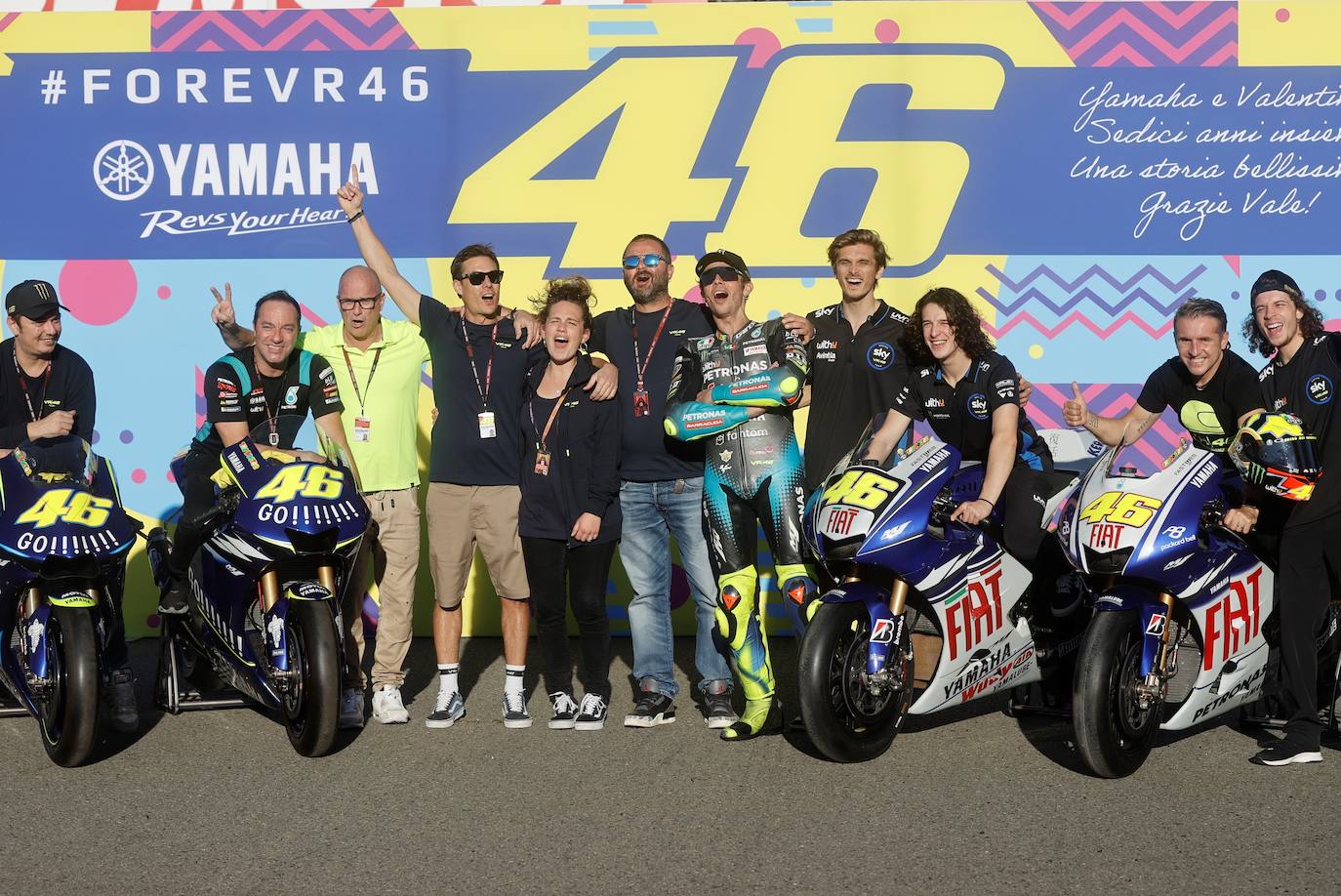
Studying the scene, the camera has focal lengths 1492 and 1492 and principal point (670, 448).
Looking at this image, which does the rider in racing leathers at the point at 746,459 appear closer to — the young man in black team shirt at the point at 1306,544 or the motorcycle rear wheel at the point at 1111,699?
the motorcycle rear wheel at the point at 1111,699

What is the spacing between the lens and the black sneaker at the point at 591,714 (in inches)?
245

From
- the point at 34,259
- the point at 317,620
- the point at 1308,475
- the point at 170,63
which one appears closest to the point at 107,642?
the point at 317,620

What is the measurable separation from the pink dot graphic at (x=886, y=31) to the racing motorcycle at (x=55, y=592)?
15.3 ft

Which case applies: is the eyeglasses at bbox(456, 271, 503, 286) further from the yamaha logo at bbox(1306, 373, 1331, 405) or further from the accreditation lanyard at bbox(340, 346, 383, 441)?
the yamaha logo at bbox(1306, 373, 1331, 405)

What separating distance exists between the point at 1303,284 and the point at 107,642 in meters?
6.26

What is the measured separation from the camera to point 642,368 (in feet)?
20.9

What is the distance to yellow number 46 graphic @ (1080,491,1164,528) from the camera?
5.21 metres

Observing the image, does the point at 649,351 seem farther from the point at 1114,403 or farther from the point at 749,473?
the point at 1114,403

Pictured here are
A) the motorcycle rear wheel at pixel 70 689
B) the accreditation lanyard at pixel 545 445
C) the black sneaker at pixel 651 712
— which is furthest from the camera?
the black sneaker at pixel 651 712

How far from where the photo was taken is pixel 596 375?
6.17m

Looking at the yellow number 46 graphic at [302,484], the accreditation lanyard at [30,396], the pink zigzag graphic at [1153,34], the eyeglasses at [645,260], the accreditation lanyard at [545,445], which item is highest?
the pink zigzag graphic at [1153,34]

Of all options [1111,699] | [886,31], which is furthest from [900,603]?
[886,31]

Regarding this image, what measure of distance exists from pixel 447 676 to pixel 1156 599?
2942 millimetres

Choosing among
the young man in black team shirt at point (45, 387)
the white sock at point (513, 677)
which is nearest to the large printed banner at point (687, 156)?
the young man in black team shirt at point (45, 387)
